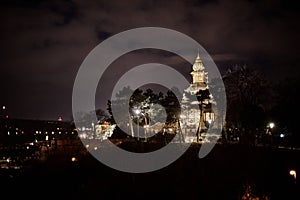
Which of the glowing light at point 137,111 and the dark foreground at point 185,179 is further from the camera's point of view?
the glowing light at point 137,111

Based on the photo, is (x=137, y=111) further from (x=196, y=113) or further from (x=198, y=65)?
(x=198, y=65)

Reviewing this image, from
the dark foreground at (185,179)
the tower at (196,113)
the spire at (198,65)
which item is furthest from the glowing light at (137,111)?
the spire at (198,65)

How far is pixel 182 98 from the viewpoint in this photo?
38188mm

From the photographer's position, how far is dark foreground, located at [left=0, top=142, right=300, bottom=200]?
21375 millimetres

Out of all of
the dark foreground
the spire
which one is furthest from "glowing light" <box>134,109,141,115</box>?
the spire

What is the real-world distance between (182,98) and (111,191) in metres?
17.3

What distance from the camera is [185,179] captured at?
24.3 m

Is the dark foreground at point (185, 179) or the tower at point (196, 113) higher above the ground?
the tower at point (196, 113)

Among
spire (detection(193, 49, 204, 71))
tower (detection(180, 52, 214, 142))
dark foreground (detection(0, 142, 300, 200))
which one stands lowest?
dark foreground (detection(0, 142, 300, 200))

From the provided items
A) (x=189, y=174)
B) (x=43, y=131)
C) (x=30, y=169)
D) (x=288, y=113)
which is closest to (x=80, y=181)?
(x=30, y=169)

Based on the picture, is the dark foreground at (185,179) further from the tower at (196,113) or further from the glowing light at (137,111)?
the glowing light at (137,111)

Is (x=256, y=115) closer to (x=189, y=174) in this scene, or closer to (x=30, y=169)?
(x=189, y=174)

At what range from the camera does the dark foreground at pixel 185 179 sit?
842 inches

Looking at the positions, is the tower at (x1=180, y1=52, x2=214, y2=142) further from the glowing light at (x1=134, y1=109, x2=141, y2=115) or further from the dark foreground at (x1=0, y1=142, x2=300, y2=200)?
the dark foreground at (x1=0, y1=142, x2=300, y2=200)
